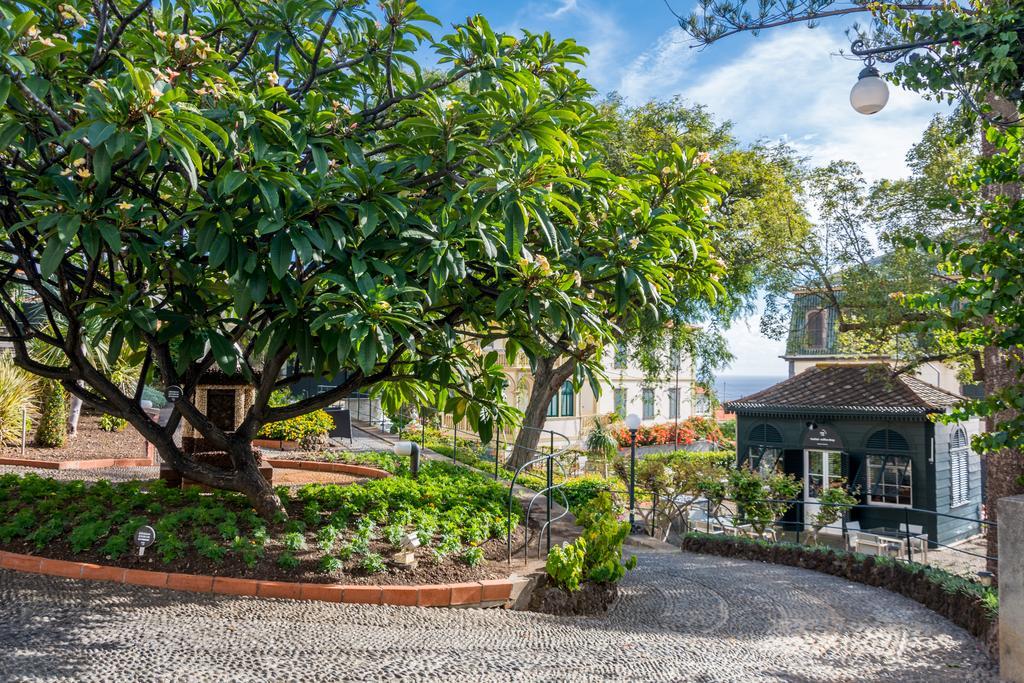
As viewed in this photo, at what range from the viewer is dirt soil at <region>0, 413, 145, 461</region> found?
38.1ft

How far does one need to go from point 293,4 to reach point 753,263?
1353 centimetres

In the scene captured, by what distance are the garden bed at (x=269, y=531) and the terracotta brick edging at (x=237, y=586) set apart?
137 mm

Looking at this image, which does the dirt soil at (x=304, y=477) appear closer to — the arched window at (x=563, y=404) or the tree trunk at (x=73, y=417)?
the tree trunk at (x=73, y=417)

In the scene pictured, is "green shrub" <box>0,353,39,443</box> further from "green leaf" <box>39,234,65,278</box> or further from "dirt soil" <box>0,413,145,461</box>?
"green leaf" <box>39,234,65,278</box>

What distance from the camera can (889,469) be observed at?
1664 centimetres

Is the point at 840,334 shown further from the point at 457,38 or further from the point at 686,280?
the point at 457,38

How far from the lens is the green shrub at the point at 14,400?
11.7 metres

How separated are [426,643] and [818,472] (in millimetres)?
15466

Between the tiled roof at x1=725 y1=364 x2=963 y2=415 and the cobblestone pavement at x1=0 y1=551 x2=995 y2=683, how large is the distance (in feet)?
32.6

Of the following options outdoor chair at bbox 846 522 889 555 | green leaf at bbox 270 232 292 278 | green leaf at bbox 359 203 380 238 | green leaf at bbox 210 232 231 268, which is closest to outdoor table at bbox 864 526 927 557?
outdoor chair at bbox 846 522 889 555

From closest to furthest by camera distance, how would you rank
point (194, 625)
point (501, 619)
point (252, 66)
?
point (194, 625) < point (501, 619) < point (252, 66)

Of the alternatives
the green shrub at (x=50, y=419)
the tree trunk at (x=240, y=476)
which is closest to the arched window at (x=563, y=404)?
the green shrub at (x=50, y=419)

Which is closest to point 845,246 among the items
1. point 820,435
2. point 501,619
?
point 820,435

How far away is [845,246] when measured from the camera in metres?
14.8
